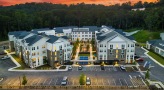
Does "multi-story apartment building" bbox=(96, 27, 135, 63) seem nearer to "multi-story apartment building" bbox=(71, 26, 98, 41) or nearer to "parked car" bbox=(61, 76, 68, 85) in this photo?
"parked car" bbox=(61, 76, 68, 85)

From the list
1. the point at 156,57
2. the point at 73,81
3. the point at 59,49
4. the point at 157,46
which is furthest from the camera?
the point at 157,46

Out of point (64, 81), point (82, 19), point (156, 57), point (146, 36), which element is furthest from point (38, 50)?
point (82, 19)

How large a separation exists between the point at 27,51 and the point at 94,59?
22341mm

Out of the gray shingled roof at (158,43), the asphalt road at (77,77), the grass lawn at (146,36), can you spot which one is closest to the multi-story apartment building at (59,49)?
the asphalt road at (77,77)

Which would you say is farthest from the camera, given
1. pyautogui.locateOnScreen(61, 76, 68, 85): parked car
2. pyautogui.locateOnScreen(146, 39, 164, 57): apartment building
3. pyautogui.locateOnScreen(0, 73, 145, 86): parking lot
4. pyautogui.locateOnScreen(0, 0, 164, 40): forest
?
pyautogui.locateOnScreen(0, 0, 164, 40): forest

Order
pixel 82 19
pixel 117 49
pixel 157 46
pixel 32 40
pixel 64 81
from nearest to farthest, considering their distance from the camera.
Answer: pixel 64 81 < pixel 32 40 < pixel 117 49 < pixel 157 46 < pixel 82 19

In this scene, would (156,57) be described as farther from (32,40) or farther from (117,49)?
(32,40)

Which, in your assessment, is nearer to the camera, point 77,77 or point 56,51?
point 77,77

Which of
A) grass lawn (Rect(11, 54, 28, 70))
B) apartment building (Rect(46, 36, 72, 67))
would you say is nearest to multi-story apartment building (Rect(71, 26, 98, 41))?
grass lawn (Rect(11, 54, 28, 70))

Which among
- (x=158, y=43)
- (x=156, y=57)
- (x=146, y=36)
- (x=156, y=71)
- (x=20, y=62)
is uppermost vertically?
(x=158, y=43)

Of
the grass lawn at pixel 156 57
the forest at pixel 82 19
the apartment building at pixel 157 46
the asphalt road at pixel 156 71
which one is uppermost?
the forest at pixel 82 19

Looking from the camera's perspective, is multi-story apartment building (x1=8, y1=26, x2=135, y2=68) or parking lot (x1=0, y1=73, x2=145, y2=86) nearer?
parking lot (x1=0, y1=73, x2=145, y2=86)

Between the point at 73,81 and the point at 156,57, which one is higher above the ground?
the point at 156,57

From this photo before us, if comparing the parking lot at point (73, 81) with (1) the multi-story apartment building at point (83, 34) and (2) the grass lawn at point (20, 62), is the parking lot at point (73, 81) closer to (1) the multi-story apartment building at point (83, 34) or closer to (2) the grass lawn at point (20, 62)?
(2) the grass lawn at point (20, 62)
